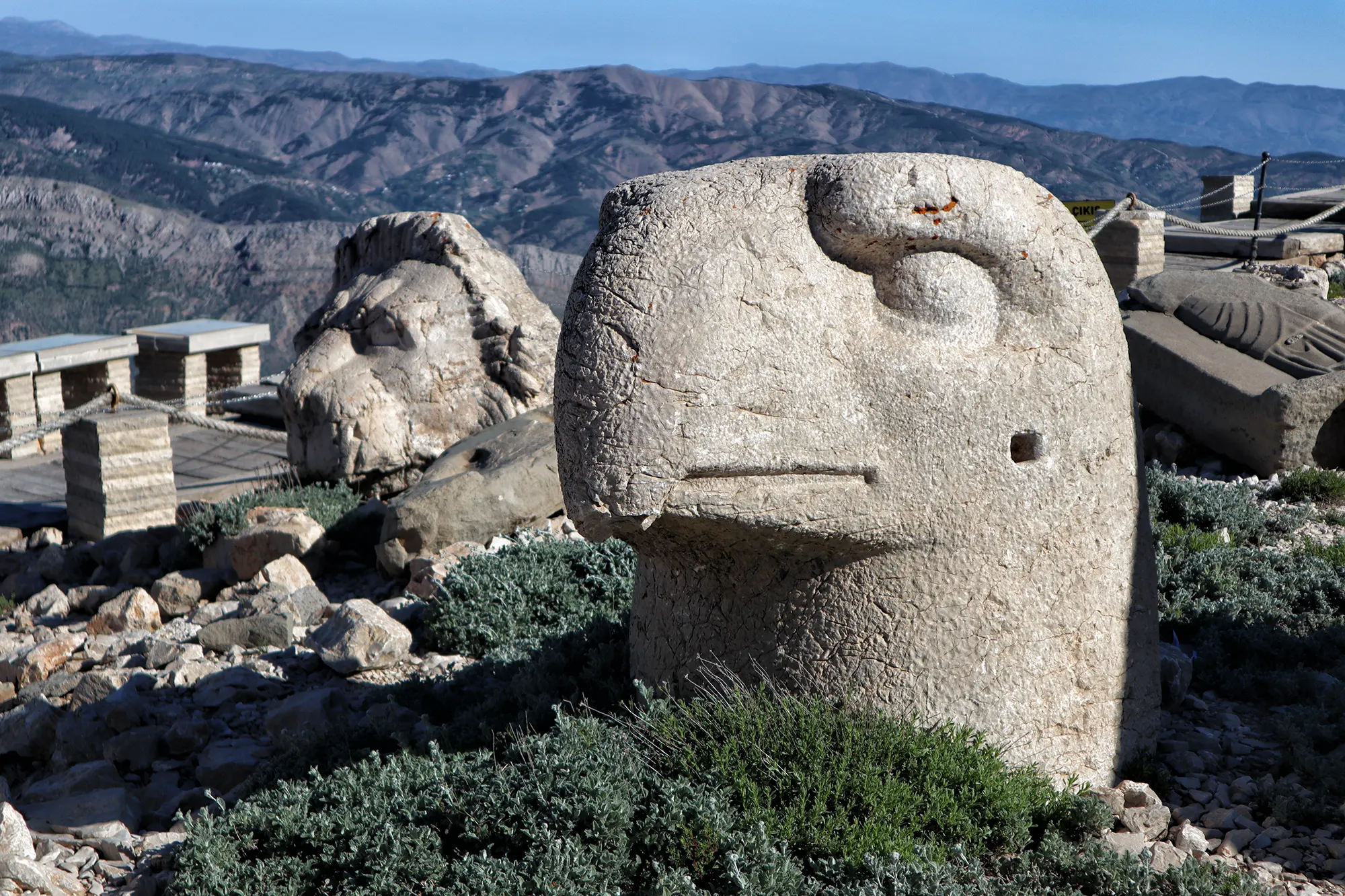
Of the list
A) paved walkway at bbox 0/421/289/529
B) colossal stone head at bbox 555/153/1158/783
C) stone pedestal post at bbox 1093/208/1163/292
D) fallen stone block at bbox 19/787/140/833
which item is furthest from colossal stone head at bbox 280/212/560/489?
stone pedestal post at bbox 1093/208/1163/292

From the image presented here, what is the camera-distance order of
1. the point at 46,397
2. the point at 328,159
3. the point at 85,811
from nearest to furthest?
1. the point at 85,811
2. the point at 46,397
3. the point at 328,159

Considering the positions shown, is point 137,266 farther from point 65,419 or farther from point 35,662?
point 35,662

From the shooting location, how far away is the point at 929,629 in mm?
2820

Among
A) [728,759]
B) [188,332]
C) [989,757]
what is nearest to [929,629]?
[989,757]

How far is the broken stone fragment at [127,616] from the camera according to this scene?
6.09 m

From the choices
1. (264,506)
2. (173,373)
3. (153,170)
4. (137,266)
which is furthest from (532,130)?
(264,506)

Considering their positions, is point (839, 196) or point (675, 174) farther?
point (675, 174)

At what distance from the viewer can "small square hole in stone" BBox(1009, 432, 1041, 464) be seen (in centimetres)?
281

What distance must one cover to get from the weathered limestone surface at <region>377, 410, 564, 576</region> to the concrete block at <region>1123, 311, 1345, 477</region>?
3385mm

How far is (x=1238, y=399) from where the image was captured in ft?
23.2

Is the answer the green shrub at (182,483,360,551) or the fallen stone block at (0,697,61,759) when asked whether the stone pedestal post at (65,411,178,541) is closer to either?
the green shrub at (182,483,360,551)

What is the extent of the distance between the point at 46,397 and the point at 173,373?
4.53 feet

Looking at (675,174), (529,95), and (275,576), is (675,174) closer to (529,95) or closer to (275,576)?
(275,576)

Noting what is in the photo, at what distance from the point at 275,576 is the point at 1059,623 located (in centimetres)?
461
